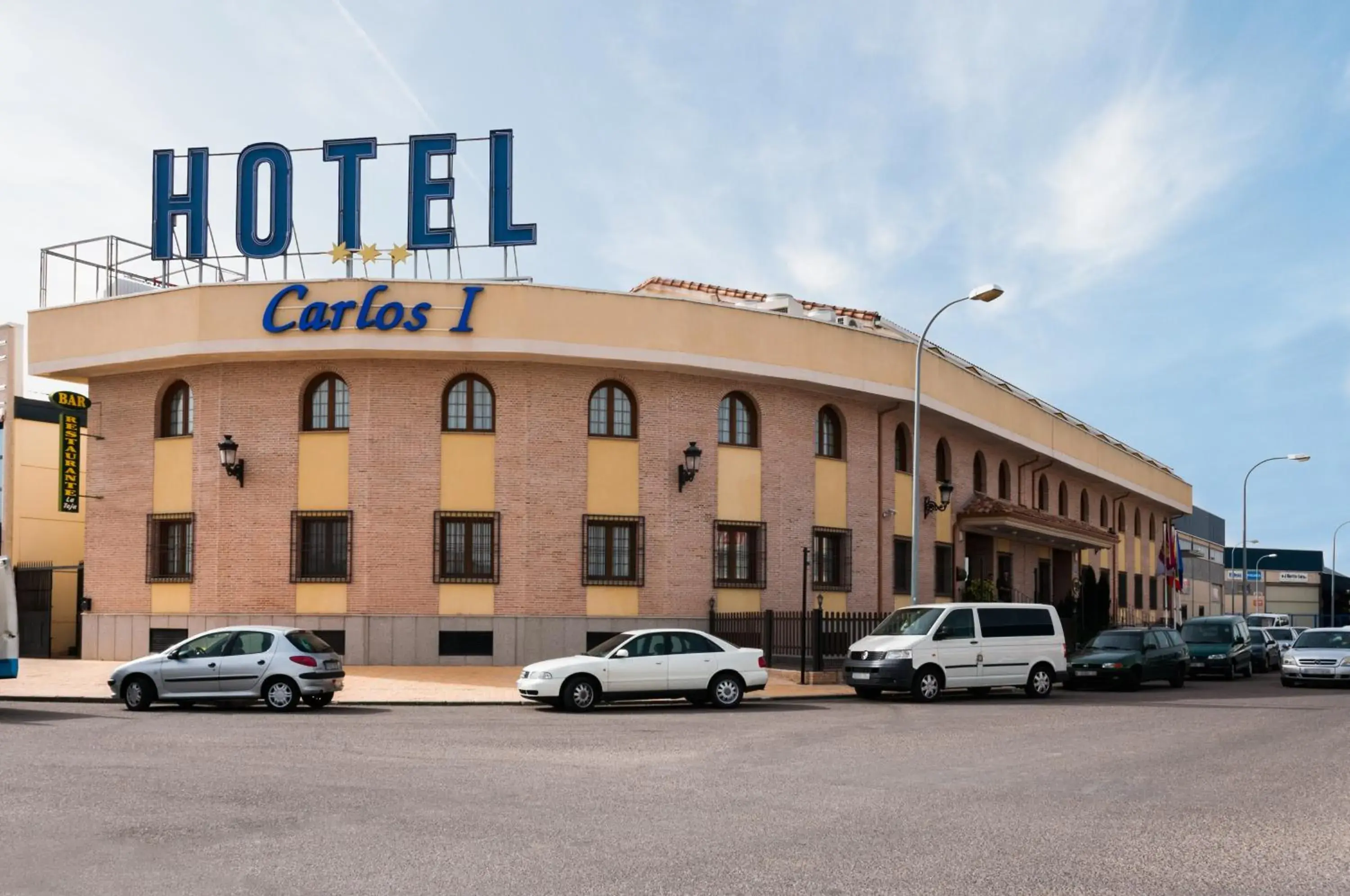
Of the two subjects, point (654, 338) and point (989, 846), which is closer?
point (989, 846)

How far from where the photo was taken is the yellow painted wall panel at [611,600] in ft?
95.9

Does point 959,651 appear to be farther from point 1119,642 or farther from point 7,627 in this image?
point 7,627

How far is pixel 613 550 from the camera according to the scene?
29625mm

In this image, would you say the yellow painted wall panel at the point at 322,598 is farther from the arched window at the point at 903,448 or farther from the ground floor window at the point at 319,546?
the arched window at the point at 903,448

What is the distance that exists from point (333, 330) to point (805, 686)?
12.4 m

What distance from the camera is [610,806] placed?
10.7m

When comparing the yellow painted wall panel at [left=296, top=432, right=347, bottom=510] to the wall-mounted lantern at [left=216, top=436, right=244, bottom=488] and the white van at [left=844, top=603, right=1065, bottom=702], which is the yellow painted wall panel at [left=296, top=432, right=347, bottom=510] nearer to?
the wall-mounted lantern at [left=216, top=436, right=244, bottom=488]

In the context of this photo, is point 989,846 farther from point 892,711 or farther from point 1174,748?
point 892,711

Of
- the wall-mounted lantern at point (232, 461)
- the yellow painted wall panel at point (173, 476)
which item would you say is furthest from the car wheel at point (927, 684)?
the yellow painted wall panel at point (173, 476)

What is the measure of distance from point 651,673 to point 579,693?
1242mm

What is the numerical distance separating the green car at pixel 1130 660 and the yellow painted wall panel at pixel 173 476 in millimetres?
19678

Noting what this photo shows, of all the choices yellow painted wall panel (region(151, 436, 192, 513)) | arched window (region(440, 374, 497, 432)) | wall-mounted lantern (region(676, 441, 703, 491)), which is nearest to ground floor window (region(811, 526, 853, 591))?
wall-mounted lantern (region(676, 441, 703, 491))

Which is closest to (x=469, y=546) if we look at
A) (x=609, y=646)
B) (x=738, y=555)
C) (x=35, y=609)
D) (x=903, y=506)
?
(x=738, y=555)

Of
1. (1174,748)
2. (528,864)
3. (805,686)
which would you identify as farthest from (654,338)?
(528,864)
